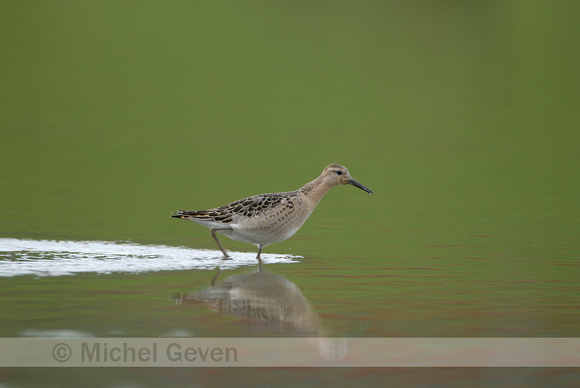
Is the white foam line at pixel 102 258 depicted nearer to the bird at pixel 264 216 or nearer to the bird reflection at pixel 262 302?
the bird at pixel 264 216

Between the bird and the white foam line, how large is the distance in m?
0.38

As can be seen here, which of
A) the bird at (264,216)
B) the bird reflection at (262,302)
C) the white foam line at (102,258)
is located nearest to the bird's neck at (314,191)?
the bird at (264,216)

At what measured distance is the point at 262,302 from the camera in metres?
11.9

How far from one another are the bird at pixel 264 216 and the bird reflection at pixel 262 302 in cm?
138

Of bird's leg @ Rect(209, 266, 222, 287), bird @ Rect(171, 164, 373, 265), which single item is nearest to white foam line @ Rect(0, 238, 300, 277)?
bird's leg @ Rect(209, 266, 222, 287)

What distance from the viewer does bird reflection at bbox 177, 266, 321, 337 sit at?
10828mm

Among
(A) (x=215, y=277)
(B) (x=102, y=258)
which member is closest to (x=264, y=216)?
(A) (x=215, y=277)

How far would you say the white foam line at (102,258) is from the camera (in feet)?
44.8

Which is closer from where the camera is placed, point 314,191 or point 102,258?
point 102,258

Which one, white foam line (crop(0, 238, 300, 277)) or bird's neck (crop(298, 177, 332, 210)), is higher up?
bird's neck (crop(298, 177, 332, 210))

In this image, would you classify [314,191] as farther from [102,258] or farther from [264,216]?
[102,258]

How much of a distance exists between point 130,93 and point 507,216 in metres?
29.5

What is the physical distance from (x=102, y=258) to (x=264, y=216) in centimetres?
254

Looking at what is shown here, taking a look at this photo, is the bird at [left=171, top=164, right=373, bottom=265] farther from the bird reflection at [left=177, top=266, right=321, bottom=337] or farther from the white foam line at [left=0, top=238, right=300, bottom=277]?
the bird reflection at [left=177, top=266, right=321, bottom=337]
